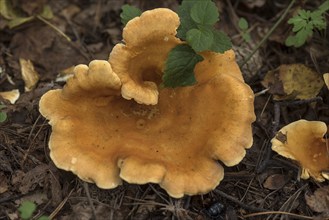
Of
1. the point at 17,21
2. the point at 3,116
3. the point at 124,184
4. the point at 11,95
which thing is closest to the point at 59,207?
the point at 124,184

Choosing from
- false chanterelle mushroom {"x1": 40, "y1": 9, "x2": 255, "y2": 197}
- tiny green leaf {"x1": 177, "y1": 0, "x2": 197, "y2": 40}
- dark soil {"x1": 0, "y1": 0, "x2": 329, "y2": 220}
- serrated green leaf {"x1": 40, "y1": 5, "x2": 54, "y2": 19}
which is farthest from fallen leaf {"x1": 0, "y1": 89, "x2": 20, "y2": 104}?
tiny green leaf {"x1": 177, "y1": 0, "x2": 197, "y2": 40}

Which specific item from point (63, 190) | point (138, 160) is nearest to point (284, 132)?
point (138, 160)

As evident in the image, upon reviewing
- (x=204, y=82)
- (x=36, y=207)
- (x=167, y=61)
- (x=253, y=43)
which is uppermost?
(x=167, y=61)

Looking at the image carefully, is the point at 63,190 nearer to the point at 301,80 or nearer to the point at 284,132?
the point at 284,132

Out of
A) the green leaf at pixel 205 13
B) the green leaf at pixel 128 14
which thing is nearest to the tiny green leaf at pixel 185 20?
the green leaf at pixel 205 13

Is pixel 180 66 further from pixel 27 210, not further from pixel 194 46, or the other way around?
pixel 27 210

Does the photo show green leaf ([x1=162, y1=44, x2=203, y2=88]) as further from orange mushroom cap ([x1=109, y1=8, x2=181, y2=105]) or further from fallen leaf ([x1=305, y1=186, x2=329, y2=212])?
fallen leaf ([x1=305, y1=186, x2=329, y2=212])
